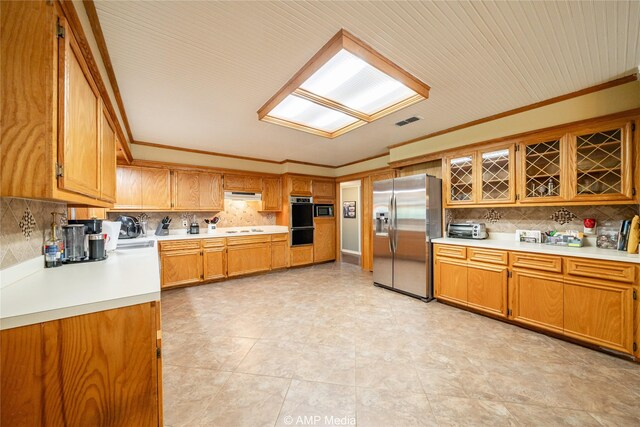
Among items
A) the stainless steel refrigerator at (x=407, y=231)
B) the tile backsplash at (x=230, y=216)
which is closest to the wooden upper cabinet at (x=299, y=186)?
the tile backsplash at (x=230, y=216)

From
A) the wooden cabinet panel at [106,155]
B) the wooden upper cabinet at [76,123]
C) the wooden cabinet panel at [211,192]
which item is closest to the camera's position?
the wooden upper cabinet at [76,123]

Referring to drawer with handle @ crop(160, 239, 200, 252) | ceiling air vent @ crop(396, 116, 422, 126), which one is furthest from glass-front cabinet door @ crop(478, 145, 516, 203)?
drawer with handle @ crop(160, 239, 200, 252)

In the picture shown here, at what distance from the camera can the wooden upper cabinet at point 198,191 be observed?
4223 millimetres

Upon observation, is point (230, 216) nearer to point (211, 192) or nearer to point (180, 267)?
point (211, 192)

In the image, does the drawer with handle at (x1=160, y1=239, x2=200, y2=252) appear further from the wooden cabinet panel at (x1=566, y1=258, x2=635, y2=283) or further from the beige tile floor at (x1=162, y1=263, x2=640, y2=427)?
the wooden cabinet panel at (x1=566, y1=258, x2=635, y2=283)

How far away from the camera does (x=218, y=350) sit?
2.17m

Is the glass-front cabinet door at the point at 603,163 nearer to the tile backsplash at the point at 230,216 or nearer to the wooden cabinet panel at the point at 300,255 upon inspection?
the wooden cabinet panel at the point at 300,255

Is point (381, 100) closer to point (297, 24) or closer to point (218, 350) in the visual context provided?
point (297, 24)

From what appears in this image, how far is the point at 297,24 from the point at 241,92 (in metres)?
1.05

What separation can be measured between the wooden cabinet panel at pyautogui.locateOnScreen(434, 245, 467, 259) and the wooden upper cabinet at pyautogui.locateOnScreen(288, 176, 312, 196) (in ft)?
10.1

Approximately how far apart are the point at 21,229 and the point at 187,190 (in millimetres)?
3106

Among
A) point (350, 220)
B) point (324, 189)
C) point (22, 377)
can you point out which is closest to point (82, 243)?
point (22, 377)

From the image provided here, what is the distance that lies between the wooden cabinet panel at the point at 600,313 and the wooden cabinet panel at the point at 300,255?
4.16 meters

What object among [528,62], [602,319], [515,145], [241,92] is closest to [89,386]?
[241,92]
